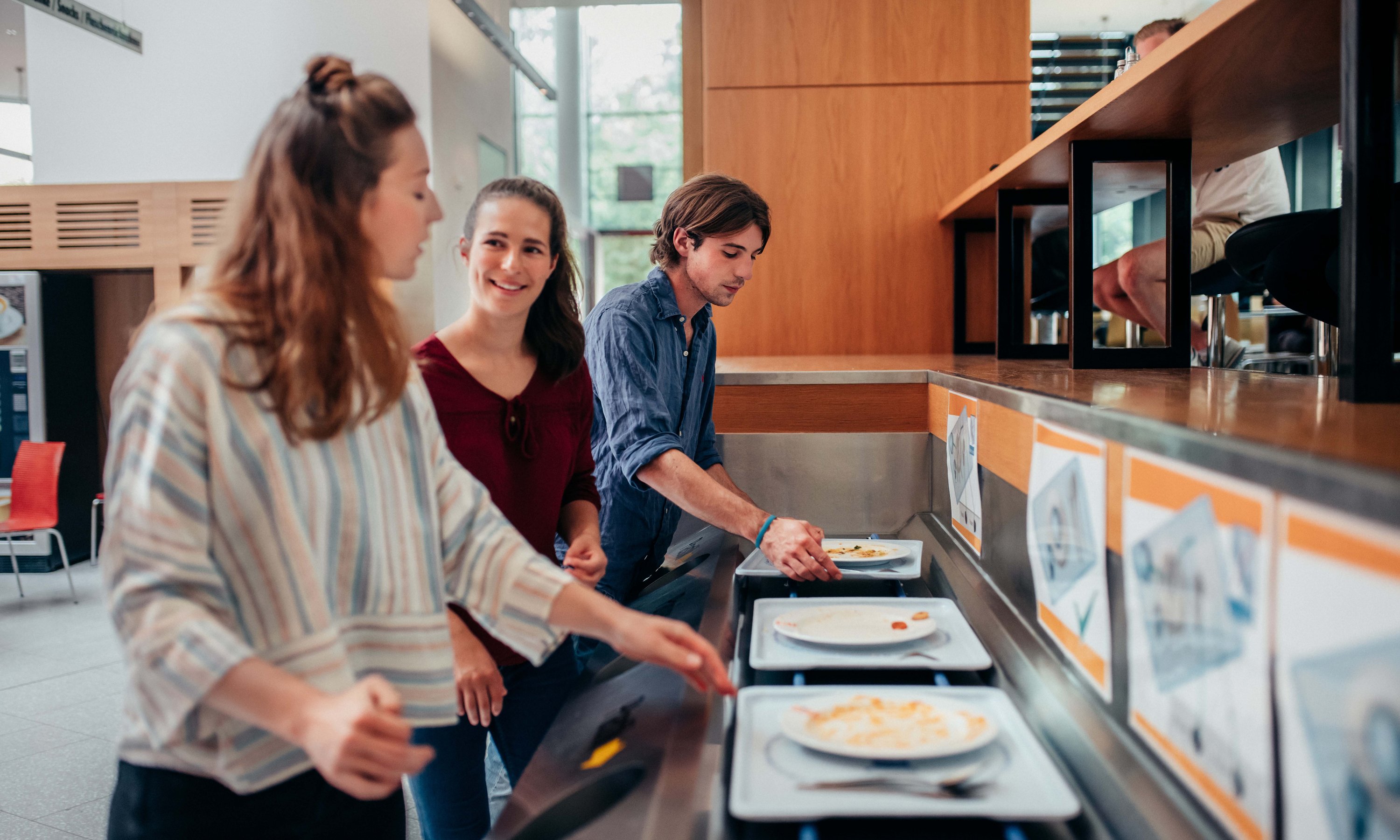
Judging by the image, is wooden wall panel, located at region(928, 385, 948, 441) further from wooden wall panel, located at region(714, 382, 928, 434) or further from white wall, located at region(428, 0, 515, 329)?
white wall, located at region(428, 0, 515, 329)

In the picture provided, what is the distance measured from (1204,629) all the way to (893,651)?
54 centimetres

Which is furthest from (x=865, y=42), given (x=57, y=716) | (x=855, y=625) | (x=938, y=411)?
(x=57, y=716)

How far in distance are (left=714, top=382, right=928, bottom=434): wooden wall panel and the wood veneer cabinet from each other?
5.19 ft

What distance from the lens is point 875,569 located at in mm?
1672

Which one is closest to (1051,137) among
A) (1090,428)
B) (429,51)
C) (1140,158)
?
(1140,158)

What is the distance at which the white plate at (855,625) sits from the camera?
1.22 meters

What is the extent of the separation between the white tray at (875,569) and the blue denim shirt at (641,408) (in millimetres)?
271

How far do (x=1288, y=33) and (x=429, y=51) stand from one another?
22.5 ft

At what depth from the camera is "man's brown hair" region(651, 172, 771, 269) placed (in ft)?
6.72

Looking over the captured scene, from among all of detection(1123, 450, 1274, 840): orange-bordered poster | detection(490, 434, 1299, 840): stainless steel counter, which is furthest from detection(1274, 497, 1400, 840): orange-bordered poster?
detection(490, 434, 1299, 840): stainless steel counter

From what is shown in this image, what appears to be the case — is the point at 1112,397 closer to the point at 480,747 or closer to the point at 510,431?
the point at 510,431

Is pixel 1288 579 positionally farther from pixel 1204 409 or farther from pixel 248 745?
pixel 248 745

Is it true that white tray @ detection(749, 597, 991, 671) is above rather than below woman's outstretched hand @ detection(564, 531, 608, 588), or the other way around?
below

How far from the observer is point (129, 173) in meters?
6.79
